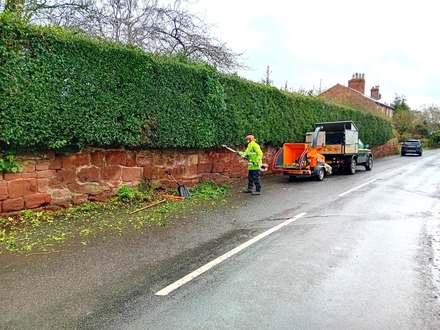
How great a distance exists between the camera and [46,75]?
7.04 meters

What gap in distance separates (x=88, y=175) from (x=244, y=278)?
17.5ft

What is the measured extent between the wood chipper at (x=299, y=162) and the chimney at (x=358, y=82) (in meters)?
37.6

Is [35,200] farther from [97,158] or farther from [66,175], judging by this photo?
[97,158]

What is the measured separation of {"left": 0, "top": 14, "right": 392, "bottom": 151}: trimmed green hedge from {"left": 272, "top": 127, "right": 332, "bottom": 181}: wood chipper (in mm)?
2025

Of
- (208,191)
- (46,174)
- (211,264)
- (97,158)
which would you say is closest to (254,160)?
(208,191)

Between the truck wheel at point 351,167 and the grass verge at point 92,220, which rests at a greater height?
the truck wheel at point 351,167

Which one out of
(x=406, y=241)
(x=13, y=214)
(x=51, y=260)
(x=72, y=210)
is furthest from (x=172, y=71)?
(x=406, y=241)

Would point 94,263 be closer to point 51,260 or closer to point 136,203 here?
point 51,260

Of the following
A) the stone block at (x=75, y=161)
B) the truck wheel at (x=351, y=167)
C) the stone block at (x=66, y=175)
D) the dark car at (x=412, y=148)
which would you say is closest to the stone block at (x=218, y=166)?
the stone block at (x=75, y=161)

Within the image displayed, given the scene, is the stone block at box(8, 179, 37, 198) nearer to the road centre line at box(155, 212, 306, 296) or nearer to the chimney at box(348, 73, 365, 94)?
the road centre line at box(155, 212, 306, 296)

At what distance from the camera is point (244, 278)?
4.17 metres

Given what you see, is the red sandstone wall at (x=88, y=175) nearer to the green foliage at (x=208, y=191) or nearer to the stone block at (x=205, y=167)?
the stone block at (x=205, y=167)

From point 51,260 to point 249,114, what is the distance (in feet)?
33.2

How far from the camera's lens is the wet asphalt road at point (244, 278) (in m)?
3.24
